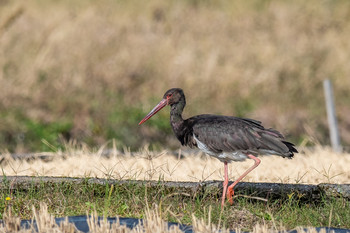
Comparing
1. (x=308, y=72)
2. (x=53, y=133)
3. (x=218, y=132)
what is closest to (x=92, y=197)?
(x=218, y=132)

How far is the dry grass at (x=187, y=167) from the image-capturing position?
7477mm

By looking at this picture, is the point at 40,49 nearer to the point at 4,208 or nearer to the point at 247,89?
the point at 247,89

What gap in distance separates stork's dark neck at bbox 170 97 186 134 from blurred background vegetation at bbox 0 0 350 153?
5.40 m

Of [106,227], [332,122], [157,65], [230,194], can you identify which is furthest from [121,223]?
[157,65]

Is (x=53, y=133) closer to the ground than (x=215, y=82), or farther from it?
closer to the ground

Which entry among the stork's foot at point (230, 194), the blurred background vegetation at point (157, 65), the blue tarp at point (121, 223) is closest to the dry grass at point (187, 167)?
the stork's foot at point (230, 194)

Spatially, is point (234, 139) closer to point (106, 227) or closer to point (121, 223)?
point (121, 223)

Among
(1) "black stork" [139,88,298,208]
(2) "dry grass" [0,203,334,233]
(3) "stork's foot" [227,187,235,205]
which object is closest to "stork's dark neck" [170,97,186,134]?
(1) "black stork" [139,88,298,208]

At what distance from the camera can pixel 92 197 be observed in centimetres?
628

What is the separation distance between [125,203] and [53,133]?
717 centimetres

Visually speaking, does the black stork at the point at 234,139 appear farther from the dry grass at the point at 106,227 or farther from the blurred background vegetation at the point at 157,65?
the blurred background vegetation at the point at 157,65

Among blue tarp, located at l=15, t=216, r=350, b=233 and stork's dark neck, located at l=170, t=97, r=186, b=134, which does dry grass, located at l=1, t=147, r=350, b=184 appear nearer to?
stork's dark neck, located at l=170, t=97, r=186, b=134

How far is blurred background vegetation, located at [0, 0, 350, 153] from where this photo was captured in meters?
13.5

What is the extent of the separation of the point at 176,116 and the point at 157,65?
9591 millimetres
